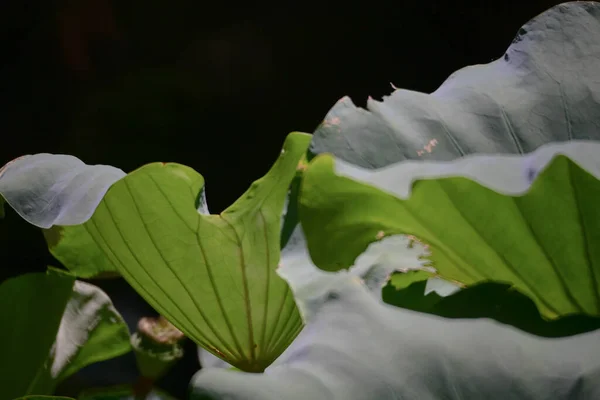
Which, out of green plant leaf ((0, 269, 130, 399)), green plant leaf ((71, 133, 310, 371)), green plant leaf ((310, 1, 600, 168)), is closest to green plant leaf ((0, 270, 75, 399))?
green plant leaf ((0, 269, 130, 399))

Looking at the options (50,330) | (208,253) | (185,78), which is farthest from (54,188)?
(185,78)

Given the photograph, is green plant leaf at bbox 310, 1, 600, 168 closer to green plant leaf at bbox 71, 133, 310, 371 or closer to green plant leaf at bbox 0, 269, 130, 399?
green plant leaf at bbox 71, 133, 310, 371

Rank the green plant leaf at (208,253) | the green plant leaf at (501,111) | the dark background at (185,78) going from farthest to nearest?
the dark background at (185,78)
the green plant leaf at (208,253)
the green plant leaf at (501,111)

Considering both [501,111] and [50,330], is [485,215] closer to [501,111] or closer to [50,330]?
[501,111]

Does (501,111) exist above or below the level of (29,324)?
above

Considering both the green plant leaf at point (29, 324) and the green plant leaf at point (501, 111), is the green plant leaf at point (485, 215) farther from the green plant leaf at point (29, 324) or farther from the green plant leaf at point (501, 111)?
the green plant leaf at point (29, 324)

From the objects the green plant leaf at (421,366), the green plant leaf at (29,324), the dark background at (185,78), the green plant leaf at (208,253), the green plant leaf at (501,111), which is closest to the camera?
the green plant leaf at (421,366)

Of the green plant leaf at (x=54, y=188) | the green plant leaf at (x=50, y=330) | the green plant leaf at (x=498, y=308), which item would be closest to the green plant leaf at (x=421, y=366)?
the green plant leaf at (x=498, y=308)
